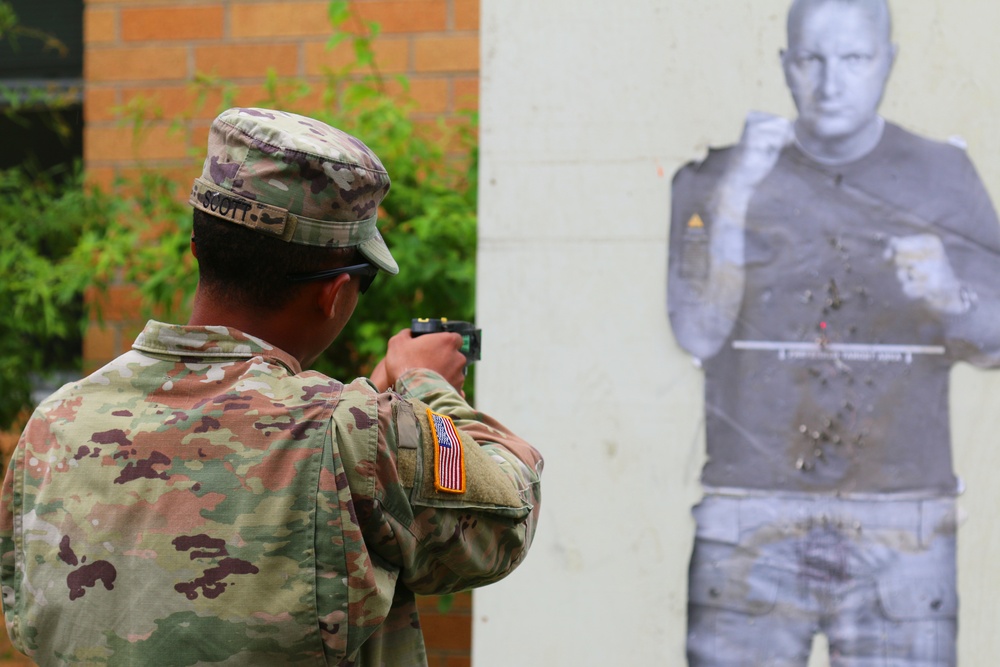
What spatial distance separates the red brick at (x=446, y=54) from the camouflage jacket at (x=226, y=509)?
2.01 m

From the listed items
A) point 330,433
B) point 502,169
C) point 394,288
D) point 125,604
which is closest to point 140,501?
point 125,604

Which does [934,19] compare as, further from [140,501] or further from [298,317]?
[140,501]

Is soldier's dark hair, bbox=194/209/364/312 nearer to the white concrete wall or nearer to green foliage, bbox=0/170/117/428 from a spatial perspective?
the white concrete wall

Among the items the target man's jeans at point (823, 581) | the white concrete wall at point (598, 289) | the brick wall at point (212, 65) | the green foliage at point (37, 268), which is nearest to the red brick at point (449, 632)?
the brick wall at point (212, 65)

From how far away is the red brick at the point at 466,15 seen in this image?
3.11 m

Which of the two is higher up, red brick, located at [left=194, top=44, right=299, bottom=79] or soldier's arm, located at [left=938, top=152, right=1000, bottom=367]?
red brick, located at [left=194, top=44, right=299, bottom=79]

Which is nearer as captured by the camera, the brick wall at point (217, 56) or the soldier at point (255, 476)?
the soldier at point (255, 476)

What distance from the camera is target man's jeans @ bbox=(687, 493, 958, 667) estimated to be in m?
2.02

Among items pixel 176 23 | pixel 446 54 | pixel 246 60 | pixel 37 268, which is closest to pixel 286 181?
pixel 37 268

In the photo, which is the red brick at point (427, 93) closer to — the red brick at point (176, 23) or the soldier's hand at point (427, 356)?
the red brick at point (176, 23)

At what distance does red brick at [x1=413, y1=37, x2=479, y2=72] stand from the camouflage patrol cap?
1.90 meters

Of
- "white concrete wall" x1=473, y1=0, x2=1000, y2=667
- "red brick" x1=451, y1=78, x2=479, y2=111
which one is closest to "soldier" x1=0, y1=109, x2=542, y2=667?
"white concrete wall" x1=473, y1=0, x2=1000, y2=667

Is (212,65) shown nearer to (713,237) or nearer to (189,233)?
(189,233)

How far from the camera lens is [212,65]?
10.7 ft
